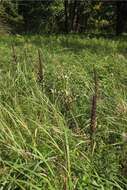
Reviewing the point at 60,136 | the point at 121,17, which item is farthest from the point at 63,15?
the point at 60,136

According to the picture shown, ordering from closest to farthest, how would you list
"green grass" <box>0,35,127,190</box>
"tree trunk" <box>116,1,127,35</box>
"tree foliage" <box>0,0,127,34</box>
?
1. "green grass" <box>0,35,127,190</box>
2. "tree trunk" <box>116,1,127,35</box>
3. "tree foliage" <box>0,0,127,34</box>

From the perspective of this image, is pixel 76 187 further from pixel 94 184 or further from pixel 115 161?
pixel 115 161

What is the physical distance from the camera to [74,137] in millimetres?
4355

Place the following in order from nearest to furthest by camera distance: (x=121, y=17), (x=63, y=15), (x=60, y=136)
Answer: (x=60, y=136) → (x=121, y=17) → (x=63, y=15)

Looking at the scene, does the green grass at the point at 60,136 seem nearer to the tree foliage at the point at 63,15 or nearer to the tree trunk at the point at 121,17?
the tree trunk at the point at 121,17

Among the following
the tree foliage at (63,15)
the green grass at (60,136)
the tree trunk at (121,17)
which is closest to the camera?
the green grass at (60,136)

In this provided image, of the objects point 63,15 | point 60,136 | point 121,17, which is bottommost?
point 63,15

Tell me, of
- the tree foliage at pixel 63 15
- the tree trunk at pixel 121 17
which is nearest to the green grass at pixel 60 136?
the tree trunk at pixel 121 17

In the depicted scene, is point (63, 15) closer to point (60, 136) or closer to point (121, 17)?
point (121, 17)

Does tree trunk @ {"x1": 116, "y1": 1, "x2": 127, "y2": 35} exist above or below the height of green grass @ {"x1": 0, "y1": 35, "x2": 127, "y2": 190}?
below

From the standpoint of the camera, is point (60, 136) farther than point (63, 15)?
No

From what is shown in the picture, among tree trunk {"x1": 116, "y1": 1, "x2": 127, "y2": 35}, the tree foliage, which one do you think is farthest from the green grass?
A: the tree foliage

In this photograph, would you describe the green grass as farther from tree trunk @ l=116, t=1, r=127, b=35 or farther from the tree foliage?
the tree foliage

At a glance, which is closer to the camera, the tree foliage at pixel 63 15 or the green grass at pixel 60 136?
the green grass at pixel 60 136
